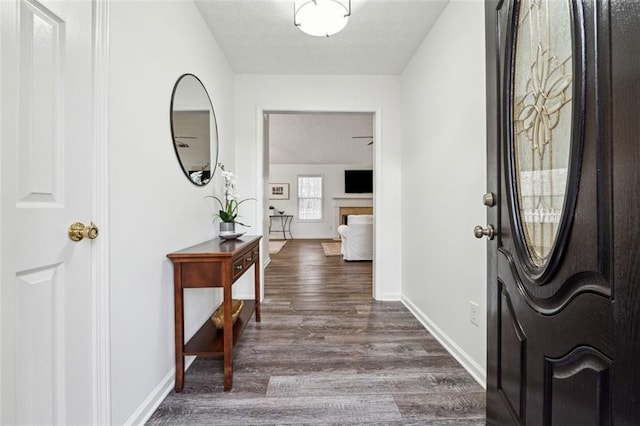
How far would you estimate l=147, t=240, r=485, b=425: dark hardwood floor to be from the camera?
5.01ft

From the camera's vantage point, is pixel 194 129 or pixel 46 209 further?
pixel 194 129

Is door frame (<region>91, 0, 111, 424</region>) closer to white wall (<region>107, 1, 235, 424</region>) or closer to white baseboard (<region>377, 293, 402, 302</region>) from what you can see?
white wall (<region>107, 1, 235, 424</region>)

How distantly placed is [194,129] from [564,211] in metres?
2.10

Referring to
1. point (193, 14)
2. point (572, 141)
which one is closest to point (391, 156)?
point (193, 14)

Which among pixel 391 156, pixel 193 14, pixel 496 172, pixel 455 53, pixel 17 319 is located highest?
pixel 193 14

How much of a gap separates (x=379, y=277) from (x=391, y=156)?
1.32 m

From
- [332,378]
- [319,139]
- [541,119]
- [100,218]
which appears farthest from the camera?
[319,139]

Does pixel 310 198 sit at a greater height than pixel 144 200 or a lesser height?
greater

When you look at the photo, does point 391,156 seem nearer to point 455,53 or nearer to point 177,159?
point 455,53

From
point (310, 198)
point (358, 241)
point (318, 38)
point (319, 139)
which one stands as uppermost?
point (319, 139)

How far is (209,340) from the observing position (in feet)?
6.43

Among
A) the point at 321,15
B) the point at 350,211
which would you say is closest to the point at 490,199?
the point at 321,15

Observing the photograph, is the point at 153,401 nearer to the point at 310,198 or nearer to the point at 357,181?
the point at 310,198

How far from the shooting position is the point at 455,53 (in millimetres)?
2092
